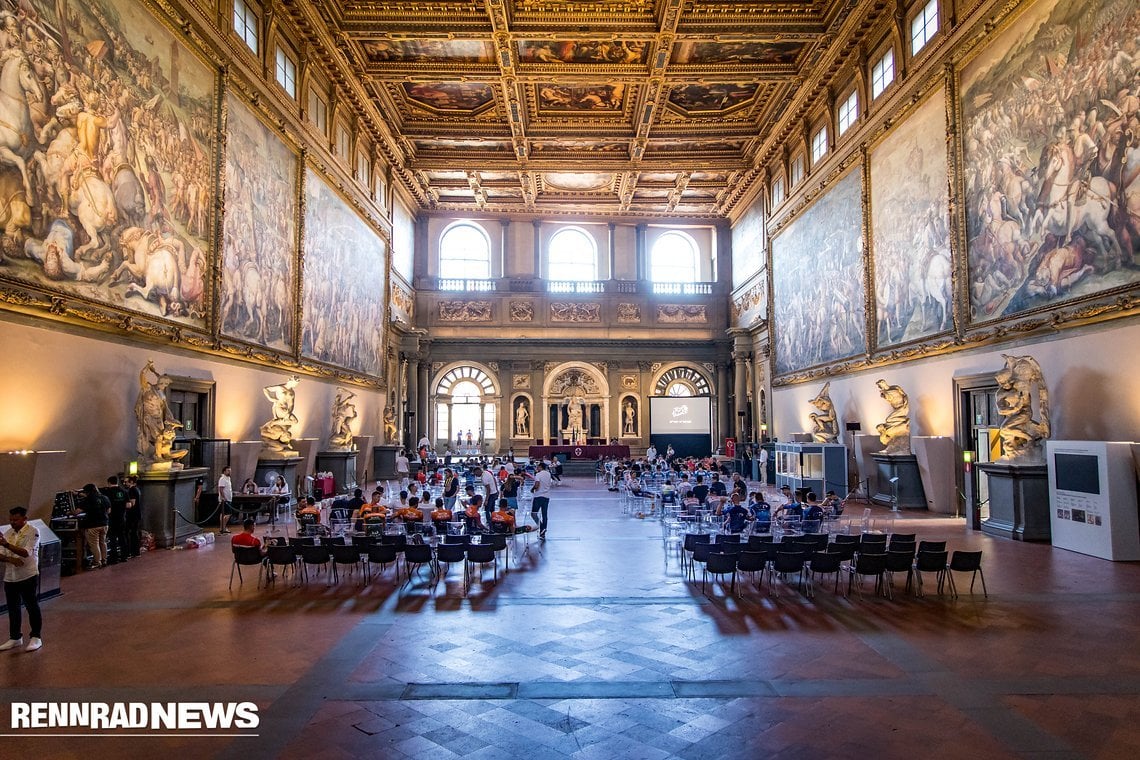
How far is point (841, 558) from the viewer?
8594 mm

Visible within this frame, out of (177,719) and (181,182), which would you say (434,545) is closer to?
(177,719)

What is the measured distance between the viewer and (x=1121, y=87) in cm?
1029

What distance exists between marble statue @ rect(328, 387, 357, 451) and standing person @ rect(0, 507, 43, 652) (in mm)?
13770

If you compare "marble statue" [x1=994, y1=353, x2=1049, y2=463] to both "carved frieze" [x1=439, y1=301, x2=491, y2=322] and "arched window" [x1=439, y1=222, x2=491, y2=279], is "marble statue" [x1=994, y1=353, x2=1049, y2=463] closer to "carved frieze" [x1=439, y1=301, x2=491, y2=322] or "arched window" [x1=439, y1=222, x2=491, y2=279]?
"carved frieze" [x1=439, y1=301, x2=491, y2=322]

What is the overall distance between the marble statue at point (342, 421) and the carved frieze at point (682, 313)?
17.8 meters

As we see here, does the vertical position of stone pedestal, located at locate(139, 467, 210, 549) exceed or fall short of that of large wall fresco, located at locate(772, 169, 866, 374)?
it falls short

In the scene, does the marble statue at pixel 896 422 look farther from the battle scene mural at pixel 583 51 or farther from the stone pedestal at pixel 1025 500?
the battle scene mural at pixel 583 51

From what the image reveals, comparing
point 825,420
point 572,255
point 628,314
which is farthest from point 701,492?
point 572,255

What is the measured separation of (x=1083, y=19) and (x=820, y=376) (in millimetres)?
12546

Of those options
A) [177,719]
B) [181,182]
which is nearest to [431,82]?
[181,182]

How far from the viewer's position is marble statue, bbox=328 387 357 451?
66.2 feet

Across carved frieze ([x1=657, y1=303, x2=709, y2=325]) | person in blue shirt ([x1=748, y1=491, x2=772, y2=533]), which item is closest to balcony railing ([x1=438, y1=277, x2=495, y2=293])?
carved frieze ([x1=657, y1=303, x2=709, y2=325])

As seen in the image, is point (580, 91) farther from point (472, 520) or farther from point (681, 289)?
point (472, 520)

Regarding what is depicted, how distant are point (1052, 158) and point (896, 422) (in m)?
6.90
